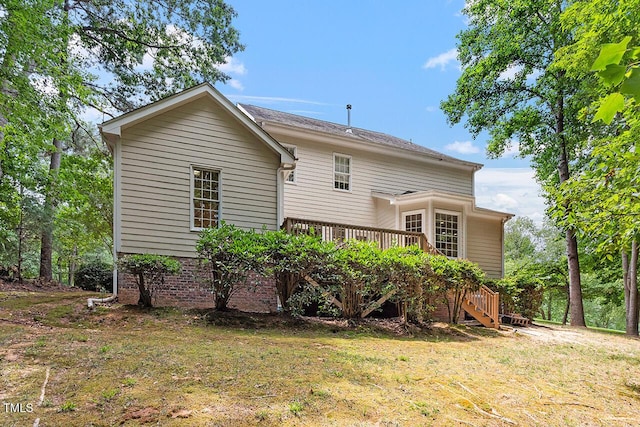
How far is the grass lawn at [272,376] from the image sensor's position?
3357 millimetres

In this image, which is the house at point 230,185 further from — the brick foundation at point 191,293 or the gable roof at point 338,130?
the gable roof at point 338,130

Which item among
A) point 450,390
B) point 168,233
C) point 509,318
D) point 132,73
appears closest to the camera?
point 450,390

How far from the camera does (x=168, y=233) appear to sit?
9.81 m

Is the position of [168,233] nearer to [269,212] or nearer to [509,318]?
[269,212]

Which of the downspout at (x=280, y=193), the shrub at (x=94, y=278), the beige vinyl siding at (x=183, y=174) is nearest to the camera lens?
the beige vinyl siding at (x=183, y=174)

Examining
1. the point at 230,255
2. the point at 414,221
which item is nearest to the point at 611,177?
the point at 230,255

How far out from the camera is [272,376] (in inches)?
172

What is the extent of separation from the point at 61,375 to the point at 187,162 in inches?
278

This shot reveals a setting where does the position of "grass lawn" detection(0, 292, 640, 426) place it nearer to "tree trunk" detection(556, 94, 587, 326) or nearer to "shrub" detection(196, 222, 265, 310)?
"shrub" detection(196, 222, 265, 310)

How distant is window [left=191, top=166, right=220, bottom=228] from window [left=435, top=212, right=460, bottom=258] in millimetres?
7792

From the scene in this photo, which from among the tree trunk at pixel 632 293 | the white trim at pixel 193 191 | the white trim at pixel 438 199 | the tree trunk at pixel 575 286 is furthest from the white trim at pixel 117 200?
the tree trunk at pixel 632 293

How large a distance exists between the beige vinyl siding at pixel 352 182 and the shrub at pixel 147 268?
5.66m

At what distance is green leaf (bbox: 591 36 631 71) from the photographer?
4.39 ft

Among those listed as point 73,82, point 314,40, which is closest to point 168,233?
point 73,82
